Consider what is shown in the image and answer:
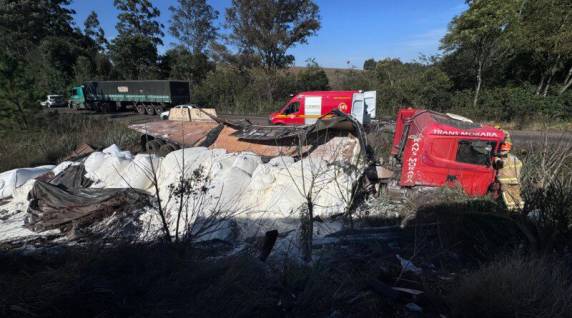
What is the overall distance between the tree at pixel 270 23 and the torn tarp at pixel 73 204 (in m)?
20.5

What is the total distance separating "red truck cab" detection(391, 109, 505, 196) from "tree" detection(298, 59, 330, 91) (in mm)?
20646

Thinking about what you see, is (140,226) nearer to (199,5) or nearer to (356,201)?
(356,201)

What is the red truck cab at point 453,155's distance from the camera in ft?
16.4

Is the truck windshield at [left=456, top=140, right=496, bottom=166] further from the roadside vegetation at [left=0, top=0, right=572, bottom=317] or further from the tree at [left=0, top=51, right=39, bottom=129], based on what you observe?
the tree at [left=0, top=51, right=39, bottom=129]

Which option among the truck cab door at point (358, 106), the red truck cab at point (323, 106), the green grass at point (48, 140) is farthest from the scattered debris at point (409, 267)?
the green grass at point (48, 140)

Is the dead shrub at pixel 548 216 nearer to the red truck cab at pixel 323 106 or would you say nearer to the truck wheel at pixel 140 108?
the red truck cab at pixel 323 106

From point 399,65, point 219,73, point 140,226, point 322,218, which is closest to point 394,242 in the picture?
point 322,218

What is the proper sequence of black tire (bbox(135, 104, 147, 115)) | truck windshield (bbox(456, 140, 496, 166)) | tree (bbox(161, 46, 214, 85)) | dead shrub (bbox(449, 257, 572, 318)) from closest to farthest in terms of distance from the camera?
dead shrub (bbox(449, 257, 572, 318)), truck windshield (bbox(456, 140, 496, 166)), black tire (bbox(135, 104, 147, 115)), tree (bbox(161, 46, 214, 85))

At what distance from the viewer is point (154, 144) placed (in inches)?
373

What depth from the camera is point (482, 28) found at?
13117 mm

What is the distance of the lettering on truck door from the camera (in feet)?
39.4

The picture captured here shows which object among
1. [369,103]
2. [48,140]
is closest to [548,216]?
[369,103]

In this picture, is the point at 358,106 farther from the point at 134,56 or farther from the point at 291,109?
the point at 134,56

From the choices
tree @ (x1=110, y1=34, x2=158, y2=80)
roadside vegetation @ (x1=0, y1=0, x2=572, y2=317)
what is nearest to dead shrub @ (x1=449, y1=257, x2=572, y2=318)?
roadside vegetation @ (x1=0, y1=0, x2=572, y2=317)
